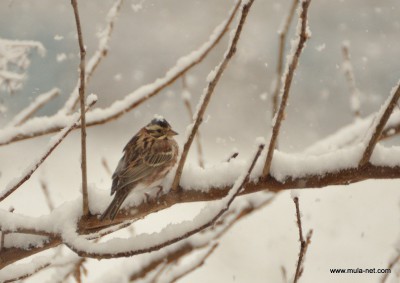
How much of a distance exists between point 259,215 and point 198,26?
5.15 m

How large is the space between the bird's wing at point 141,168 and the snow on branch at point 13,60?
1.27 metres

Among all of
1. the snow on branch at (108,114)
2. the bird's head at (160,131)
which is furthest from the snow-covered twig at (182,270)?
the bird's head at (160,131)

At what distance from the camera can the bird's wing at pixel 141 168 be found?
3430 mm

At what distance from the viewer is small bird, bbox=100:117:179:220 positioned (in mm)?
3418

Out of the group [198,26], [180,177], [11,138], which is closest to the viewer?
[180,177]

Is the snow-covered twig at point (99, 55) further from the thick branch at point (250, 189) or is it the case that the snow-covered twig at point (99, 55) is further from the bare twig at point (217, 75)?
the bare twig at point (217, 75)

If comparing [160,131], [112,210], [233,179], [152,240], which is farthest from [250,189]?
[160,131]

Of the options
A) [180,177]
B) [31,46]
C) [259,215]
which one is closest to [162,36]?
[259,215]

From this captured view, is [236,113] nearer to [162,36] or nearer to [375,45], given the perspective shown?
[162,36]

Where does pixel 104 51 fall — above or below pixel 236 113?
below

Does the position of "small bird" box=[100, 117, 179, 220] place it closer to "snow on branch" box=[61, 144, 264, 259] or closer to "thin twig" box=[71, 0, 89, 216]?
"thin twig" box=[71, 0, 89, 216]

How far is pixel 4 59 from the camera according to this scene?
15.0ft

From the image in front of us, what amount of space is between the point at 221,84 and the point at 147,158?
28.9 ft

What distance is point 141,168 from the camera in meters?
3.76
